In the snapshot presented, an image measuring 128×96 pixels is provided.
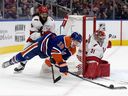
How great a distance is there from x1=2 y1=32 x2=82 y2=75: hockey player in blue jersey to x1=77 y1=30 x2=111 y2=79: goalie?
1.21ft

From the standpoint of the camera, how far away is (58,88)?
5664 millimetres

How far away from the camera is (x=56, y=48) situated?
594cm

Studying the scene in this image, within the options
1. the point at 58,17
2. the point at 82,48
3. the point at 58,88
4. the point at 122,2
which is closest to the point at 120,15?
the point at 122,2

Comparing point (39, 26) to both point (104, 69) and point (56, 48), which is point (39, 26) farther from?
point (104, 69)

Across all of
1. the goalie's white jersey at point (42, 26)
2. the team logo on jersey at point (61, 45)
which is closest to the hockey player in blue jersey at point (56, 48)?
the team logo on jersey at point (61, 45)

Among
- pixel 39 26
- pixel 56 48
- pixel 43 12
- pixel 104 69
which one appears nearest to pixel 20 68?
pixel 39 26

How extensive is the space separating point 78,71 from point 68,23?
3.54 feet

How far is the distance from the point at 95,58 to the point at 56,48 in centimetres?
79

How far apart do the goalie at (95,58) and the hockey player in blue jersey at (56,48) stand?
37 centimetres

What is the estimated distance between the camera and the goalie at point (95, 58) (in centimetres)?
634

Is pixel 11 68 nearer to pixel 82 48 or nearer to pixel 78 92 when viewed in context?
pixel 82 48

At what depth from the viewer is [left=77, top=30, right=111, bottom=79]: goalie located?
634cm

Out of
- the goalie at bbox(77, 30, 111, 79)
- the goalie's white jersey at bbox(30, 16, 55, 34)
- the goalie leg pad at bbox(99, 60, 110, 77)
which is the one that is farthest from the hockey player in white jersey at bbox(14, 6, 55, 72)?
the goalie leg pad at bbox(99, 60, 110, 77)

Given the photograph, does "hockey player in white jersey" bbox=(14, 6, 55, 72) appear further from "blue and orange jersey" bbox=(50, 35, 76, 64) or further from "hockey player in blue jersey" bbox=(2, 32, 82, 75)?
"blue and orange jersey" bbox=(50, 35, 76, 64)
